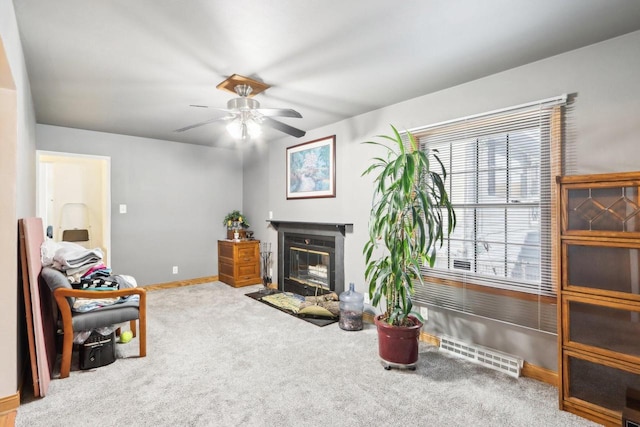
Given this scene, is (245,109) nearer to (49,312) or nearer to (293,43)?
(293,43)

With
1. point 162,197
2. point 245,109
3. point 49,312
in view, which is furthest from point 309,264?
point 49,312

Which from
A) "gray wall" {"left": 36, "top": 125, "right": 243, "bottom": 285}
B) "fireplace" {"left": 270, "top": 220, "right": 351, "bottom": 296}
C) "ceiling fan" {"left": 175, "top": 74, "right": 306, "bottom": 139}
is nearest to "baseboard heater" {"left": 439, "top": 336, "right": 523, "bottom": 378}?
"fireplace" {"left": 270, "top": 220, "right": 351, "bottom": 296}

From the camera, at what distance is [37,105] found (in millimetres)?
3516

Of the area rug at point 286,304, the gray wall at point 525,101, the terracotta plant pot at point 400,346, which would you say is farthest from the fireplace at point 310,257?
the terracotta plant pot at point 400,346

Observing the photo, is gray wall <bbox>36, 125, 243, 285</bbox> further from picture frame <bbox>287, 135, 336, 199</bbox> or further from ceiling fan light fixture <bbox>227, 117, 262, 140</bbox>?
ceiling fan light fixture <bbox>227, 117, 262, 140</bbox>

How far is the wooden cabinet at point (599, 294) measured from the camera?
1884 millimetres

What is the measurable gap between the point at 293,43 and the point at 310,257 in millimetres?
3058

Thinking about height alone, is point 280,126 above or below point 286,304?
above

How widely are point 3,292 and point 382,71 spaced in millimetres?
3014

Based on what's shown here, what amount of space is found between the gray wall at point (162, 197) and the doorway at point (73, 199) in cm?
83

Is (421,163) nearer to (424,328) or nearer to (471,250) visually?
(471,250)

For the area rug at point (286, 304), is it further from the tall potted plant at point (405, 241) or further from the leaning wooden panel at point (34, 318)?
the leaning wooden panel at point (34, 318)

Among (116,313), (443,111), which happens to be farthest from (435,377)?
(116,313)

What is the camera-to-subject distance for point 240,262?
17.4ft
